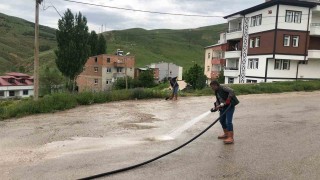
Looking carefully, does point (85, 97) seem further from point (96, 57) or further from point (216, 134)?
point (96, 57)

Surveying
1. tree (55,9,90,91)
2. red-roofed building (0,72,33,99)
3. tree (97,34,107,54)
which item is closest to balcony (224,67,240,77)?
tree (55,9,90,91)

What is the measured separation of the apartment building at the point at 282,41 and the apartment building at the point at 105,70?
3519 cm

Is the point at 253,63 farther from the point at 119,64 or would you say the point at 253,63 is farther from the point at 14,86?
the point at 14,86

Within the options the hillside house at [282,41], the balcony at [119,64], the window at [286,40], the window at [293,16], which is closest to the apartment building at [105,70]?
the balcony at [119,64]

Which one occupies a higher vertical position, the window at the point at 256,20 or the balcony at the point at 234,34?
the window at the point at 256,20

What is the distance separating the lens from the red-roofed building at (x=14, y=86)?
60.7 meters

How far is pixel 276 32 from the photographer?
32219 mm

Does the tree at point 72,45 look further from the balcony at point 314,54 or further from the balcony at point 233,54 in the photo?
the balcony at point 314,54

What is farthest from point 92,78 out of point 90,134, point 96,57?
point 90,134

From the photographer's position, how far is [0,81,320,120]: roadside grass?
13430 mm

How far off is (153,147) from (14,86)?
61440 mm

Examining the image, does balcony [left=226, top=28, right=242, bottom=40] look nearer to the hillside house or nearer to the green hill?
the hillside house

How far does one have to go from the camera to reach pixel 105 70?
224 ft

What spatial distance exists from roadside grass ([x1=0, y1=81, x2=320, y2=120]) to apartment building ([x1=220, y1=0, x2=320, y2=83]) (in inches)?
356
